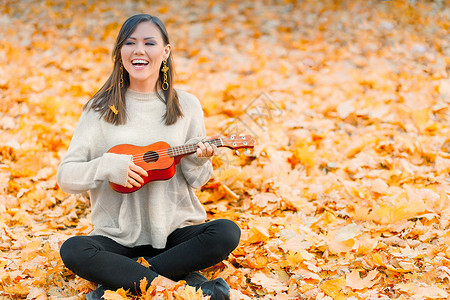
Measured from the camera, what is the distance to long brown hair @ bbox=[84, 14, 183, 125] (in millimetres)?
2346

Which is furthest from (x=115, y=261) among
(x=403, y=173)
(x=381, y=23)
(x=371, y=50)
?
(x=381, y=23)

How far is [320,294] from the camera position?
7.01 ft

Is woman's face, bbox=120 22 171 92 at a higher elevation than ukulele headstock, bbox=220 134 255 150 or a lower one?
higher

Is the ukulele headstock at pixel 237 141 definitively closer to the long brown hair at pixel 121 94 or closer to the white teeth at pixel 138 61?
the long brown hair at pixel 121 94

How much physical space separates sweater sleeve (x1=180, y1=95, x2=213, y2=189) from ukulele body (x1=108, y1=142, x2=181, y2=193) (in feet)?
0.47

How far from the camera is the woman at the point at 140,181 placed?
7.02ft

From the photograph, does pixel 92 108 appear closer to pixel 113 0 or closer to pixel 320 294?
pixel 320 294

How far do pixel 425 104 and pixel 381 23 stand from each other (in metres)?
2.37

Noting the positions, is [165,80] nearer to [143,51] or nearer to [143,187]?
[143,51]

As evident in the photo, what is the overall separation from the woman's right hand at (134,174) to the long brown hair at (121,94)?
0.92 ft

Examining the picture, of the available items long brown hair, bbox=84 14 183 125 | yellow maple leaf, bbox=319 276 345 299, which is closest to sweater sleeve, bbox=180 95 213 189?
long brown hair, bbox=84 14 183 125

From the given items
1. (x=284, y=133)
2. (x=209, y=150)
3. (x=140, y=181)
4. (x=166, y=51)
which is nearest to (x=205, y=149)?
(x=209, y=150)

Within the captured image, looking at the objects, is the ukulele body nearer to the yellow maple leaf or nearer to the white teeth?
the white teeth

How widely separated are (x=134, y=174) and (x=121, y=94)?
466 millimetres
